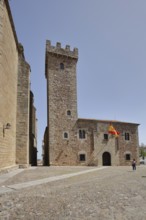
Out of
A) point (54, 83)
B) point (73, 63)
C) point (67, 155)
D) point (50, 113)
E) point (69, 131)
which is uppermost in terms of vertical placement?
point (73, 63)

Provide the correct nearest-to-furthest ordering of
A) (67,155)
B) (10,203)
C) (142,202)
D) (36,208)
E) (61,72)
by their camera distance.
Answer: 1. (36,208)
2. (10,203)
3. (142,202)
4. (67,155)
5. (61,72)

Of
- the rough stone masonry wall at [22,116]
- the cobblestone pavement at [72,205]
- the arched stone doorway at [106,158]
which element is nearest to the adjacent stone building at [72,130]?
the arched stone doorway at [106,158]

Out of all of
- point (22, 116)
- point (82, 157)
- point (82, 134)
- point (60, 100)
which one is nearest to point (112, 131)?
point (82, 134)

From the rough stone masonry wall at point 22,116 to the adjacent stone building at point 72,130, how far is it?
6913mm

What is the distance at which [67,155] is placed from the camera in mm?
26172

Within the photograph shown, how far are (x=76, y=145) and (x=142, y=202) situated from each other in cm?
2081

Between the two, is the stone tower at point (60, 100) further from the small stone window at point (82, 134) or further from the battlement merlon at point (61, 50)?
the small stone window at point (82, 134)

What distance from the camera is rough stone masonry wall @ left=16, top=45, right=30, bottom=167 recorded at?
18750mm

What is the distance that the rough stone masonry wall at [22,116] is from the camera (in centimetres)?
1875

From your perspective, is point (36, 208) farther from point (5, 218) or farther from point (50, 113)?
point (50, 113)

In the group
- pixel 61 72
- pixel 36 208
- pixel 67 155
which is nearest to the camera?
pixel 36 208

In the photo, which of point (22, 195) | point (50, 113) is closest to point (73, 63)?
point (50, 113)

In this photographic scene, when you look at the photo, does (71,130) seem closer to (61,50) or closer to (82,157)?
(82,157)

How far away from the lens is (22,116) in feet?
63.0
